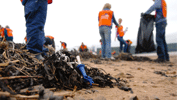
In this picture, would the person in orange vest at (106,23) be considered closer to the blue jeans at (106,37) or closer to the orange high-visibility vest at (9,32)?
the blue jeans at (106,37)

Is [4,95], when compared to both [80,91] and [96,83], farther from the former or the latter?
[96,83]

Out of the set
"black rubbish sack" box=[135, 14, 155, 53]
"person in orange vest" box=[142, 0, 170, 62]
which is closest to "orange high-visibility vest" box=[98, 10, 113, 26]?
"person in orange vest" box=[142, 0, 170, 62]

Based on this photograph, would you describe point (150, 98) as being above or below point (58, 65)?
below

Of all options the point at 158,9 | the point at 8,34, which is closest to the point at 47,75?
the point at 158,9

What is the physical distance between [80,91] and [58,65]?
1.09 feet

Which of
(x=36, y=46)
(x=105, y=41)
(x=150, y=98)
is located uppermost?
(x=105, y=41)

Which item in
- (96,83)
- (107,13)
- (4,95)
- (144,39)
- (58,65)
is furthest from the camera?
(144,39)

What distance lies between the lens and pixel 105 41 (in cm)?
450

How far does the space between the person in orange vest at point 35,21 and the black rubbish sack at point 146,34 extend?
4.41 metres

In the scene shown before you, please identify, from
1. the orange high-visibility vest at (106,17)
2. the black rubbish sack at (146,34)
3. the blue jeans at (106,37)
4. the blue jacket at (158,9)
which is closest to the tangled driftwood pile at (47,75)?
the blue jeans at (106,37)

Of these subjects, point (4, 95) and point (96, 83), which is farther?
point (96, 83)

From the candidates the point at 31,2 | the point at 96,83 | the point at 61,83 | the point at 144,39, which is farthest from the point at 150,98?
the point at 144,39

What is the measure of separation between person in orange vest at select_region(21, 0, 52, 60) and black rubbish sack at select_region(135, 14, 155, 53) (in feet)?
14.5

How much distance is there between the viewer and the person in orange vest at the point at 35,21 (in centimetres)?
168
